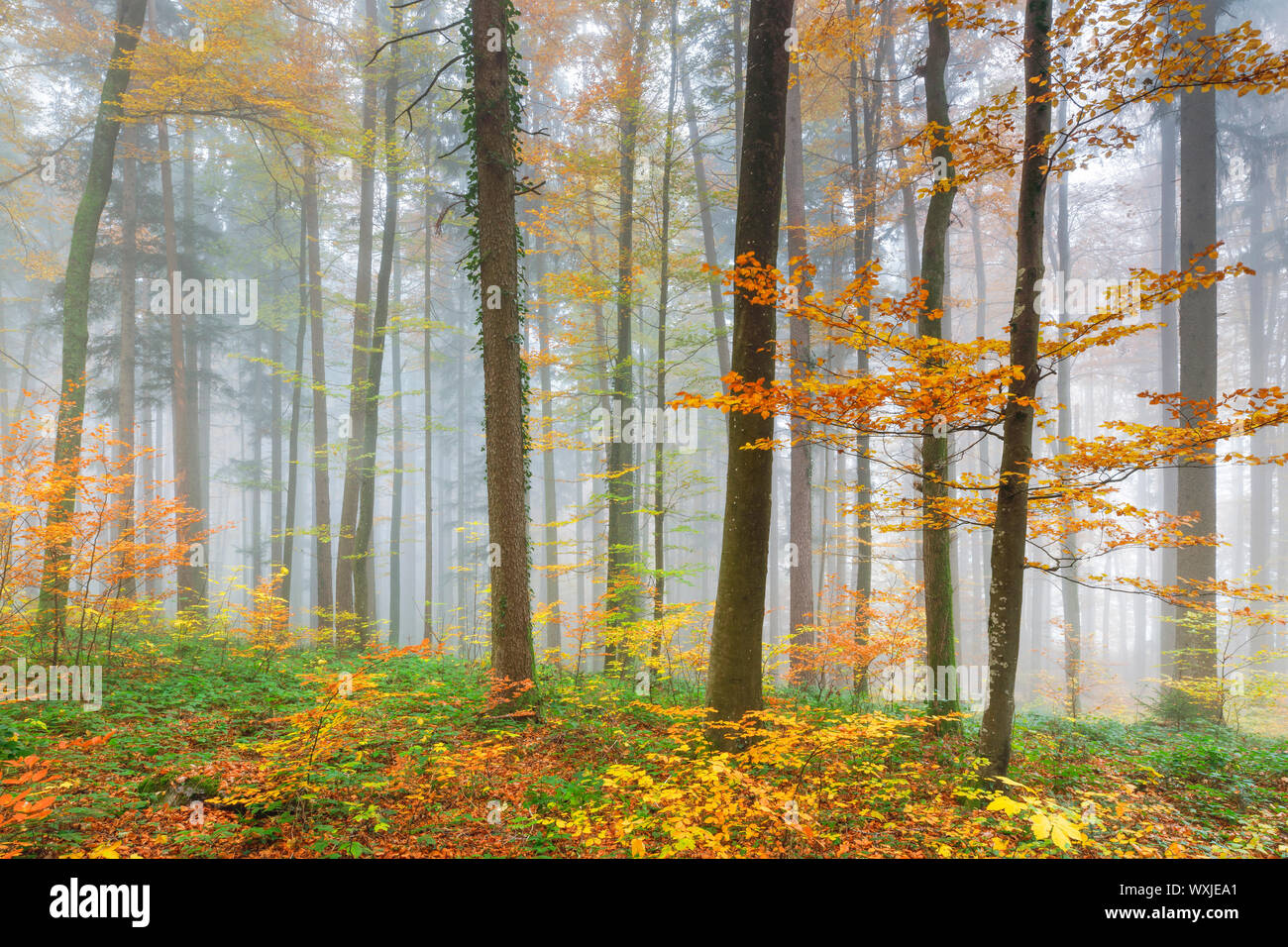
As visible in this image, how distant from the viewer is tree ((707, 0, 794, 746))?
5.42 meters

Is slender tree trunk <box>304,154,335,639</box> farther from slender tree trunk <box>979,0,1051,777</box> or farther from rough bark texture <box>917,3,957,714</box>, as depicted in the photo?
slender tree trunk <box>979,0,1051,777</box>

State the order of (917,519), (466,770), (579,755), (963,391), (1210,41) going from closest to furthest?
(1210,41)
(963,391)
(466,770)
(579,755)
(917,519)

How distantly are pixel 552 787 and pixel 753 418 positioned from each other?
393 centimetres

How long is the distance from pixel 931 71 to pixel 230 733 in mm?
11068

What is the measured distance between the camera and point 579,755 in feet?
18.4

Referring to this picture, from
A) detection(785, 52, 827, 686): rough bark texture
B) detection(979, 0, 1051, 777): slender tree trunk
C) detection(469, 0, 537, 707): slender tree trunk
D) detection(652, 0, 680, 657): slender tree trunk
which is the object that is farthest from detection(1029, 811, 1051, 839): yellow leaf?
detection(652, 0, 680, 657): slender tree trunk

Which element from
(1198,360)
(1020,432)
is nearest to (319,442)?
(1020,432)

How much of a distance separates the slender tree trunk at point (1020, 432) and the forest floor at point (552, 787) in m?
0.69

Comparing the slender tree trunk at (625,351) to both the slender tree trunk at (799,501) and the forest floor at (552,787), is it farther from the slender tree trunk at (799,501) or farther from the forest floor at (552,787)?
the forest floor at (552,787)

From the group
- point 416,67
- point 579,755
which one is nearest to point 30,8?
point 416,67

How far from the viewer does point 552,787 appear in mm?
4832

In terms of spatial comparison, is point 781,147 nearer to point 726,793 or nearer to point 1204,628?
point 726,793
